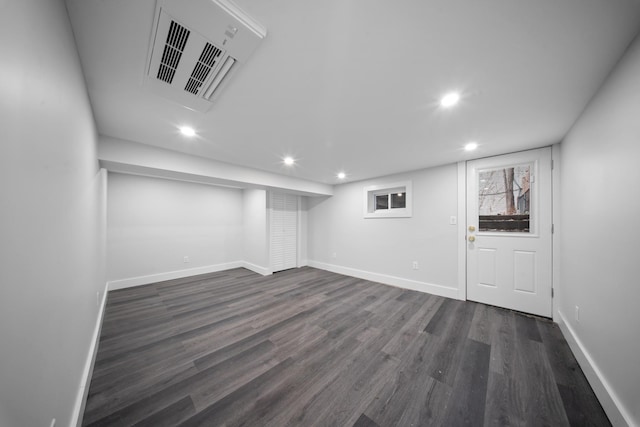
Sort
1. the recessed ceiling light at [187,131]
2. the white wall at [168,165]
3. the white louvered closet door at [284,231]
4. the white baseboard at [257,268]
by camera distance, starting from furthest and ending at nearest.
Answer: the white louvered closet door at [284,231] → the white baseboard at [257,268] → the white wall at [168,165] → the recessed ceiling light at [187,131]

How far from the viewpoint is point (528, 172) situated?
106 inches

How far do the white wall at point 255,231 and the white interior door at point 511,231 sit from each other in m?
3.85

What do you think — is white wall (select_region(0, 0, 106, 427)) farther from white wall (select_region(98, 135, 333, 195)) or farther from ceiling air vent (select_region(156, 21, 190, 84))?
white wall (select_region(98, 135, 333, 195))

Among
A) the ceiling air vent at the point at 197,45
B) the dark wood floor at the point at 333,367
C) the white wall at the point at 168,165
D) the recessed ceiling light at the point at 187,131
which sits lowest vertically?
the dark wood floor at the point at 333,367

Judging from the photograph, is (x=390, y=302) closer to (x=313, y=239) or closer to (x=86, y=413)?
(x=313, y=239)

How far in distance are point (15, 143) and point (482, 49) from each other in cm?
200

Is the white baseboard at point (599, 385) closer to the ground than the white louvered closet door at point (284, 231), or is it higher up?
closer to the ground

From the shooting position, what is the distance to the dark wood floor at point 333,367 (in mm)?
1345

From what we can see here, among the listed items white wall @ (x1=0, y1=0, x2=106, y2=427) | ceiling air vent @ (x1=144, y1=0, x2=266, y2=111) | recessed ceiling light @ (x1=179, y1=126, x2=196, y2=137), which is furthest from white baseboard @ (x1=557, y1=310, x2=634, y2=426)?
recessed ceiling light @ (x1=179, y1=126, x2=196, y2=137)

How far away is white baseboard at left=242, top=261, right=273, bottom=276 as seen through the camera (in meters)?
4.55

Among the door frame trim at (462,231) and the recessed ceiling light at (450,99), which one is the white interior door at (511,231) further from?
the recessed ceiling light at (450,99)

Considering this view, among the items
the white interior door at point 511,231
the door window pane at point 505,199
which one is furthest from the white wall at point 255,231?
the door window pane at point 505,199

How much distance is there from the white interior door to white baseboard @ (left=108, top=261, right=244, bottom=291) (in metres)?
4.92

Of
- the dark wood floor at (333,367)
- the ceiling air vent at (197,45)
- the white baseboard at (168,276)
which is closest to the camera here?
the ceiling air vent at (197,45)
